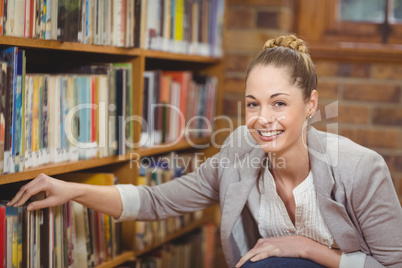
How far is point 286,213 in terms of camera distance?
156cm

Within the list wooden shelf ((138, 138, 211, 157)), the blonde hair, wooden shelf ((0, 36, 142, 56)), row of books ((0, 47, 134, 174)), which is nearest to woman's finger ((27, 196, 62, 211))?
row of books ((0, 47, 134, 174))

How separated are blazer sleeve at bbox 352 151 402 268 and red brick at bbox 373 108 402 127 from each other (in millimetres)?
1004

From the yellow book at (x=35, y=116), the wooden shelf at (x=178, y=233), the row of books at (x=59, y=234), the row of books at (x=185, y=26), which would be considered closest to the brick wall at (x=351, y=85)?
the row of books at (x=185, y=26)

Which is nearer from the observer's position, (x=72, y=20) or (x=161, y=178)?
(x=72, y=20)

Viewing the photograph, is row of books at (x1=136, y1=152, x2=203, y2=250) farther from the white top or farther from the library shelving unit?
the white top

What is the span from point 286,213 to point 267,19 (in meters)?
1.14

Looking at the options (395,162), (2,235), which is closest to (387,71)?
(395,162)

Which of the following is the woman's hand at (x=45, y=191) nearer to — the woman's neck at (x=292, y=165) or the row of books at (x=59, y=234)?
the row of books at (x=59, y=234)

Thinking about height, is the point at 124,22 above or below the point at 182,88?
above

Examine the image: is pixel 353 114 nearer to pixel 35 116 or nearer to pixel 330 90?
pixel 330 90

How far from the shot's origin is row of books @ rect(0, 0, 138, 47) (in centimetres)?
133

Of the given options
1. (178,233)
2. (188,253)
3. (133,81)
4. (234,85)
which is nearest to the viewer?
(133,81)

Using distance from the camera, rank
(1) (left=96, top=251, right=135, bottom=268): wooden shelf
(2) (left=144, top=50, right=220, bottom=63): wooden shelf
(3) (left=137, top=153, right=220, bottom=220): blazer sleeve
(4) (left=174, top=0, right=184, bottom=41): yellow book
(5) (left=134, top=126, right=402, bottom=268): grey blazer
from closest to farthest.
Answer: (5) (left=134, top=126, right=402, bottom=268): grey blazer → (3) (left=137, top=153, right=220, bottom=220): blazer sleeve → (1) (left=96, top=251, right=135, bottom=268): wooden shelf → (2) (left=144, top=50, right=220, bottom=63): wooden shelf → (4) (left=174, top=0, right=184, bottom=41): yellow book

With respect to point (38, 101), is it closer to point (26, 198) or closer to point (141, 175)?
point (26, 198)
